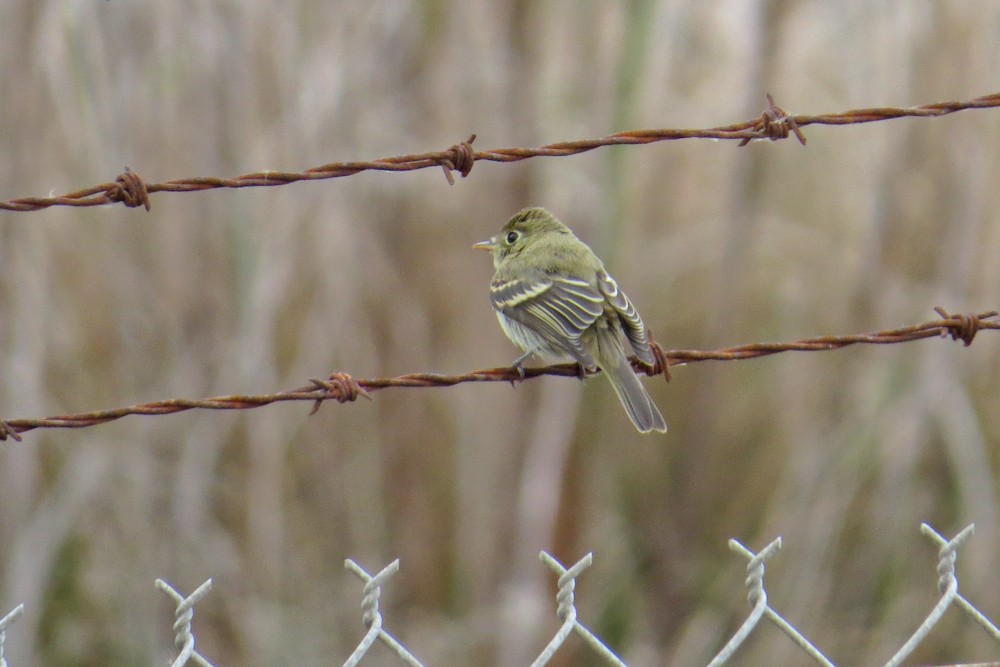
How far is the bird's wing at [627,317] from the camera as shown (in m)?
3.30

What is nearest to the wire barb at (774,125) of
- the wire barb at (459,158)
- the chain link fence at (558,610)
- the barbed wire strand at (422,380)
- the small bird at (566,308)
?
the barbed wire strand at (422,380)

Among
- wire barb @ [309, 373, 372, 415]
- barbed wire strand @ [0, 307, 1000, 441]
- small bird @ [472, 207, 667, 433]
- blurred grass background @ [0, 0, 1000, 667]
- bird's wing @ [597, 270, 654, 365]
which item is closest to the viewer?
barbed wire strand @ [0, 307, 1000, 441]

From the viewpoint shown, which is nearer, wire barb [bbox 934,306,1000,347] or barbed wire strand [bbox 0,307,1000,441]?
barbed wire strand [bbox 0,307,1000,441]

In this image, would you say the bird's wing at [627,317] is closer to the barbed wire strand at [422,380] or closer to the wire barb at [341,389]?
the barbed wire strand at [422,380]

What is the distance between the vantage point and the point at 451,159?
8.00 feet

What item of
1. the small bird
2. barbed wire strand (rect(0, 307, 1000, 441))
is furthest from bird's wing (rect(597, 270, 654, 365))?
barbed wire strand (rect(0, 307, 1000, 441))

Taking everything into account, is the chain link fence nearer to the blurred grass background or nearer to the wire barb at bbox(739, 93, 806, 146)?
the wire barb at bbox(739, 93, 806, 146)

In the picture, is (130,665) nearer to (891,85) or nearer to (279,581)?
(279,581)

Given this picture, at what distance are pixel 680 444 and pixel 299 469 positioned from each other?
190 cm

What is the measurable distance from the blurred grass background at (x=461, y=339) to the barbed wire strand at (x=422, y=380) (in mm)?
2501

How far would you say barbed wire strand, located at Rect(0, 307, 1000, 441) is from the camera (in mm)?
2176

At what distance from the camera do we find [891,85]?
574 centimetres

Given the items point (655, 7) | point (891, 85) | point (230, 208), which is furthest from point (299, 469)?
point (891, 85)

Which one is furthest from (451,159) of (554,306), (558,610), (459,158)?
(554,306)
